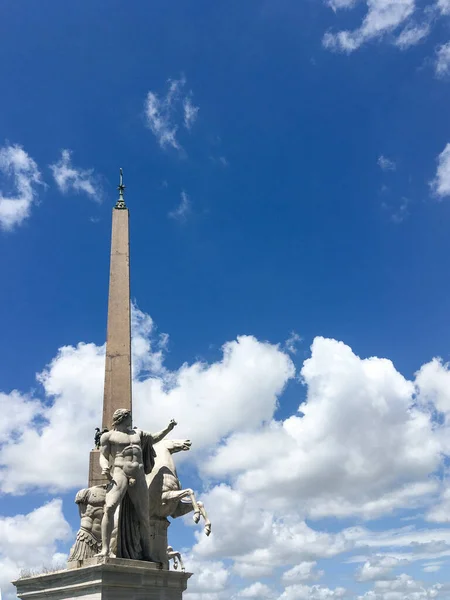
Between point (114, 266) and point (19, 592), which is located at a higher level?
point (114, 266)

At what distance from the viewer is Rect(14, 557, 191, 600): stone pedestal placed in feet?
35.4

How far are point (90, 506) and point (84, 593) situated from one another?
8.22ft

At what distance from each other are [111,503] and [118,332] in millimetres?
6161

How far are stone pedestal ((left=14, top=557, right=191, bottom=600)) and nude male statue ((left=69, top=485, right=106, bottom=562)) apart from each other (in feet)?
3.27

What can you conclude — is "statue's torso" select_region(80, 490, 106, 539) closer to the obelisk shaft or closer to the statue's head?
the statue's head

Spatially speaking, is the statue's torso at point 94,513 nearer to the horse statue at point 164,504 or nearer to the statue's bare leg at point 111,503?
the horse statue at point 164,504

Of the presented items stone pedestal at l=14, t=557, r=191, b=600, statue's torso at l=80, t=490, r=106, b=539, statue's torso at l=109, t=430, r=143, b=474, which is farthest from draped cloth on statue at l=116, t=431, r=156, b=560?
statue's torso at l=80, t=490, r=106, b=539

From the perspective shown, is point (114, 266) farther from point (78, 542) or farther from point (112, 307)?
point (78, 542)

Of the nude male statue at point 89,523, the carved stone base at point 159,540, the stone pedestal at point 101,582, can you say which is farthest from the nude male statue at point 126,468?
the nude male statue at point 89,523

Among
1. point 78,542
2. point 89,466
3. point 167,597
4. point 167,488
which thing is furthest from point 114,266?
point 167,597

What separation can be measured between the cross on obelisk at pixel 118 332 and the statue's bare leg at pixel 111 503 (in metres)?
3.34

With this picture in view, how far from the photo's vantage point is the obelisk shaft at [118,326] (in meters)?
16.1

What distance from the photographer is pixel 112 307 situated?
57.1ft

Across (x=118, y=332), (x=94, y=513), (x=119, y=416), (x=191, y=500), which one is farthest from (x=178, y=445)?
(x=118, y=332)
